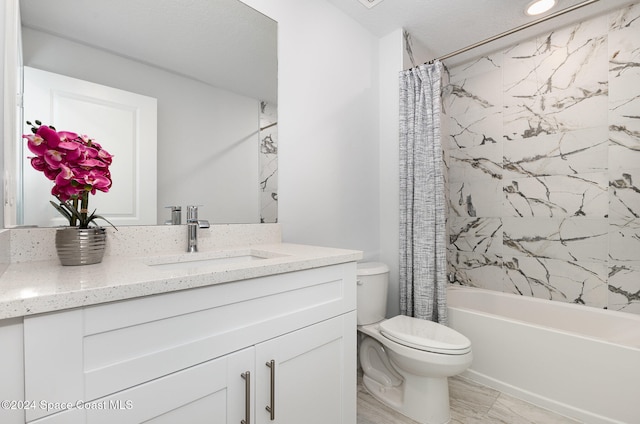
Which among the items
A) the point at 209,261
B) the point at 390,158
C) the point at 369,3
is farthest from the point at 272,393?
the point at 369,3

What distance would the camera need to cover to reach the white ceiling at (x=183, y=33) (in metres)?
1.07

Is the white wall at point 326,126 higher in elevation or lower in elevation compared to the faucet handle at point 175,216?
higher

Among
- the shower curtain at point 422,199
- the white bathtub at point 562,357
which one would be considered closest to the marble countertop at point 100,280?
the shower curtain at point 422,199

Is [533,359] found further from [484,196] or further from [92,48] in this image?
[92,48]

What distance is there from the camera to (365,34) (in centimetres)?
222

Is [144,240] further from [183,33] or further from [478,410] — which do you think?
[478,410]

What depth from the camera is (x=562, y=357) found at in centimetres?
162

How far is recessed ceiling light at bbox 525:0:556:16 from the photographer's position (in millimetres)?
1892

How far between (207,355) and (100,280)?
0.32 m

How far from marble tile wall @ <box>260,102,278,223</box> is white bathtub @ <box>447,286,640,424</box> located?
56.4 inches

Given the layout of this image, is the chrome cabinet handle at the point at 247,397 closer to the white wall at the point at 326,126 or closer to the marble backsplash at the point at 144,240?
the marble backsplash at the point at 144,240

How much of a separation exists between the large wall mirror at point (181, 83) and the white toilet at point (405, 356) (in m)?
0.82

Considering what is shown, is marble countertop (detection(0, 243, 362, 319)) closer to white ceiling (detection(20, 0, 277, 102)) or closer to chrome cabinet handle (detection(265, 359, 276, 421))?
chrome cabinet handle (detection(265, 359, 276, 421))

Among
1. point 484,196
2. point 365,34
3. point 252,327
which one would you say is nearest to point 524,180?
point 484,196
